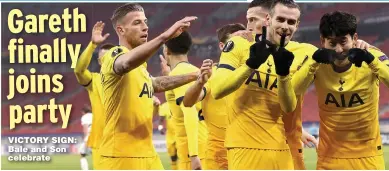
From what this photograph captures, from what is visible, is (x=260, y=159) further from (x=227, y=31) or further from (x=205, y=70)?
(x=227, y=31)

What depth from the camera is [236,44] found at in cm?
577

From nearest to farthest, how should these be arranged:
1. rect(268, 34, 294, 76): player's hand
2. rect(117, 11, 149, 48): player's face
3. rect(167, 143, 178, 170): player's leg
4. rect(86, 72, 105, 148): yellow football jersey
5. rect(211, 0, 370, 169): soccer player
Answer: rect(268, 34, 294, 76): player's hand → rect(211, 0, 370, 169): soccer player → rect(117, 11, 149, 48): player's face → rect(86, 72, 105, 148): yellow football jersey → rect(167, 143, 178, 170): player's leg

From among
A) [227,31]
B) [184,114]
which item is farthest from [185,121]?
[227,31]

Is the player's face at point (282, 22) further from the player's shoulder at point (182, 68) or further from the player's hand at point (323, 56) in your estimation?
the player's shoulder at point (182, 68)

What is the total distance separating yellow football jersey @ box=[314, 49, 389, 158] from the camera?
597 cm

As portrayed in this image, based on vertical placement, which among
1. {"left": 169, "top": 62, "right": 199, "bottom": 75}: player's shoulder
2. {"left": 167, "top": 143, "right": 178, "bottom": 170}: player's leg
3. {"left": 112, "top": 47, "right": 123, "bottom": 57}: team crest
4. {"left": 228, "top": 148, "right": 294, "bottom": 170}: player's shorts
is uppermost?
{"left": 169, "top": 62, "right": 199, "bottom": 75}: player's shoulder

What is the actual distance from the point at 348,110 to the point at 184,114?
5.72 ft

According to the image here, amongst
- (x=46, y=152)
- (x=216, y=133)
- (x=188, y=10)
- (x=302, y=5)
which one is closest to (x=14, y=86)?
(x=46, y=152)

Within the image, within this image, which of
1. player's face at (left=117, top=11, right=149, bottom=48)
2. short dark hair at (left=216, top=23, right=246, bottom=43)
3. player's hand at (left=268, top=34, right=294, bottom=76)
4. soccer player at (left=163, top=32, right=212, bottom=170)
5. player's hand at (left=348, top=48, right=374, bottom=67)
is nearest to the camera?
player's hand at (left=268, top=34, right=294, bottom=76)

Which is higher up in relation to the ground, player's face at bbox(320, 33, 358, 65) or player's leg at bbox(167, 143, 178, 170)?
player's face at bbox(320, 33, 358, 65)

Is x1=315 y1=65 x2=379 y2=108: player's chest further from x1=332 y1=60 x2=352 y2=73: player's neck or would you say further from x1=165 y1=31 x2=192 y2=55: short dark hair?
x1=165 y1=31 x2=192 y2=55: short dark hair

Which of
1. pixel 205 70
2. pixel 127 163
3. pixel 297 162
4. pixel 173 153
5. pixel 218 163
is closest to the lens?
pixel 205 70

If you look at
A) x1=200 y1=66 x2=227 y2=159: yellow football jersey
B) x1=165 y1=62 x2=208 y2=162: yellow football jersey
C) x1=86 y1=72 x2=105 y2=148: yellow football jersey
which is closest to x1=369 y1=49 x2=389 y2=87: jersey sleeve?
x1=165 y1=62 x2=208 y2=162: yellow football jersey

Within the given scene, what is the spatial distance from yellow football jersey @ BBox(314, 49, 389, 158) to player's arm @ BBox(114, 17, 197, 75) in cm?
125
